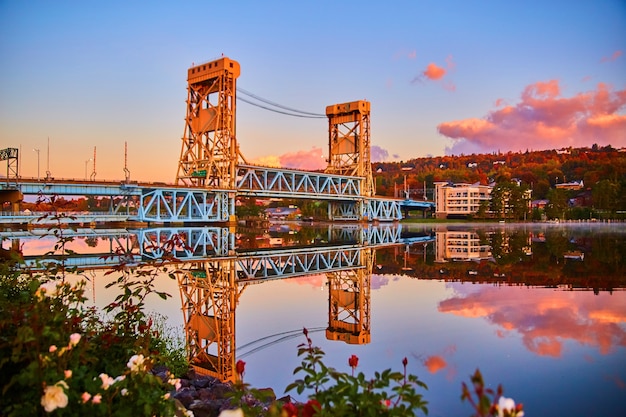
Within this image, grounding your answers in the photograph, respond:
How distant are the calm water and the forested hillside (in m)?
67.8

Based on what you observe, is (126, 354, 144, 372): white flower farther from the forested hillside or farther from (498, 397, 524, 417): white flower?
the forested hillside

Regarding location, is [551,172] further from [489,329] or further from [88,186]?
[489,329]

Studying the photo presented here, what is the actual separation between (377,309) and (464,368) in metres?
4.34

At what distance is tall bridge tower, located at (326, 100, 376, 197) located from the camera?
60.1 meters

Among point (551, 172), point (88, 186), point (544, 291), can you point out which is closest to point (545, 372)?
point (544, 291)

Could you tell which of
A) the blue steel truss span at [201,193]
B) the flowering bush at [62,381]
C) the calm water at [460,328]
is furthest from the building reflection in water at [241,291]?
the blue steel truss span at [201,193]

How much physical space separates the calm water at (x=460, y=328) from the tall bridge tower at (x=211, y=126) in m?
31.0

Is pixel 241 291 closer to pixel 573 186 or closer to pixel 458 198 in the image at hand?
pixel 458 198

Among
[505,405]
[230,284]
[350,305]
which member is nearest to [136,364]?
[505,405]

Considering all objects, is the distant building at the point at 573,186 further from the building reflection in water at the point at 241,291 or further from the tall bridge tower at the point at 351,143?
the building reflection in water at the point at 241,291

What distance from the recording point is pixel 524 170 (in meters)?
110

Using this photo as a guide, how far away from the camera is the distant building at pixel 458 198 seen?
85.7 m

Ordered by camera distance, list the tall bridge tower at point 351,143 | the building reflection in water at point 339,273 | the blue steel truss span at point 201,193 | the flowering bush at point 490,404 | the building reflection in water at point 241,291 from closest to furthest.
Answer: the flowering bush at point 490,404 → the building reflection in water at point 241,291 → the building reflection in water at point 339,273 → the blue steel truss span at point 201,193 → the tall bridge tower at point 351,143

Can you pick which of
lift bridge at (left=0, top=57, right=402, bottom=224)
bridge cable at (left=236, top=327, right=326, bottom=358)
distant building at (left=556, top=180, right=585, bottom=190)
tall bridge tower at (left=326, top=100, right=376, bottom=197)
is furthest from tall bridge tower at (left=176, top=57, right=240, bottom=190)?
distant building at (left=556, top=180, right=585, bottom=190)
